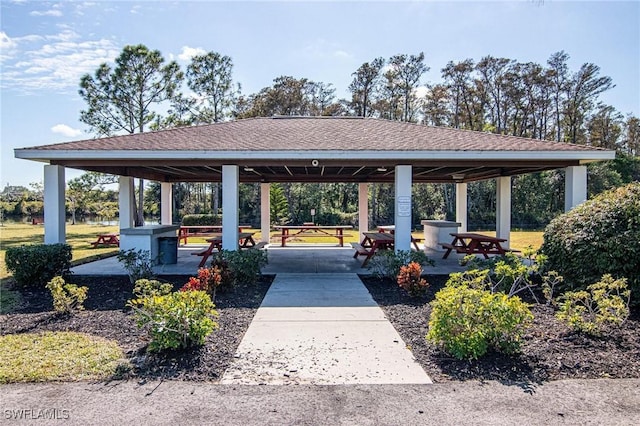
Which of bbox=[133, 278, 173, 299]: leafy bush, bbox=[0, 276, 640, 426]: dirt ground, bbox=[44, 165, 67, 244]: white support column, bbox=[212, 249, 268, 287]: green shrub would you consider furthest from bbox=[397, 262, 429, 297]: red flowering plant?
bbox=[44, 165, 67, 244]: white support column

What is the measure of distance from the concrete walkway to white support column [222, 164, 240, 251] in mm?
2074

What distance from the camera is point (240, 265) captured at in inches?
281

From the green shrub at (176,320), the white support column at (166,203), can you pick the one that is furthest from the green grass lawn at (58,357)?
the white support column at (166,203)

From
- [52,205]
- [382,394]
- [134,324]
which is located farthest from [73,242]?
[382,394]

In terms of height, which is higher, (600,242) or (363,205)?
(363,205)

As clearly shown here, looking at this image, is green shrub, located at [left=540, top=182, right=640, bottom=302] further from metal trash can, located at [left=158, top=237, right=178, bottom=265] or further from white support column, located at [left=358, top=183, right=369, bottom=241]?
white support column, located at [left=358, top=183, right=369, bottom=241]

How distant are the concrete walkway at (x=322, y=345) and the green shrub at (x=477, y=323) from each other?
1.46 feet

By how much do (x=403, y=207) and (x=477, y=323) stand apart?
4.71 metres

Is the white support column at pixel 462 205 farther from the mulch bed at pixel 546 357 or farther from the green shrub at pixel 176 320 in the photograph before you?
the green shrub at pixel 176 320

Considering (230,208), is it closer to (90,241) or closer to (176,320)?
(176,320)

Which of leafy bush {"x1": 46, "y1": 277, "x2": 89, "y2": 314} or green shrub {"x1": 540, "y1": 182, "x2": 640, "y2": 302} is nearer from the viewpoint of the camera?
green shrub {"x1": 540, "y1": 182, "x2": 640, "y2": 302}

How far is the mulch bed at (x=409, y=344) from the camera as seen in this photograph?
11.7 feet

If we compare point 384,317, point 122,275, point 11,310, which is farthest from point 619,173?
point 11,310

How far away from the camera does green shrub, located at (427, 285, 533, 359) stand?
3750 millimetres
